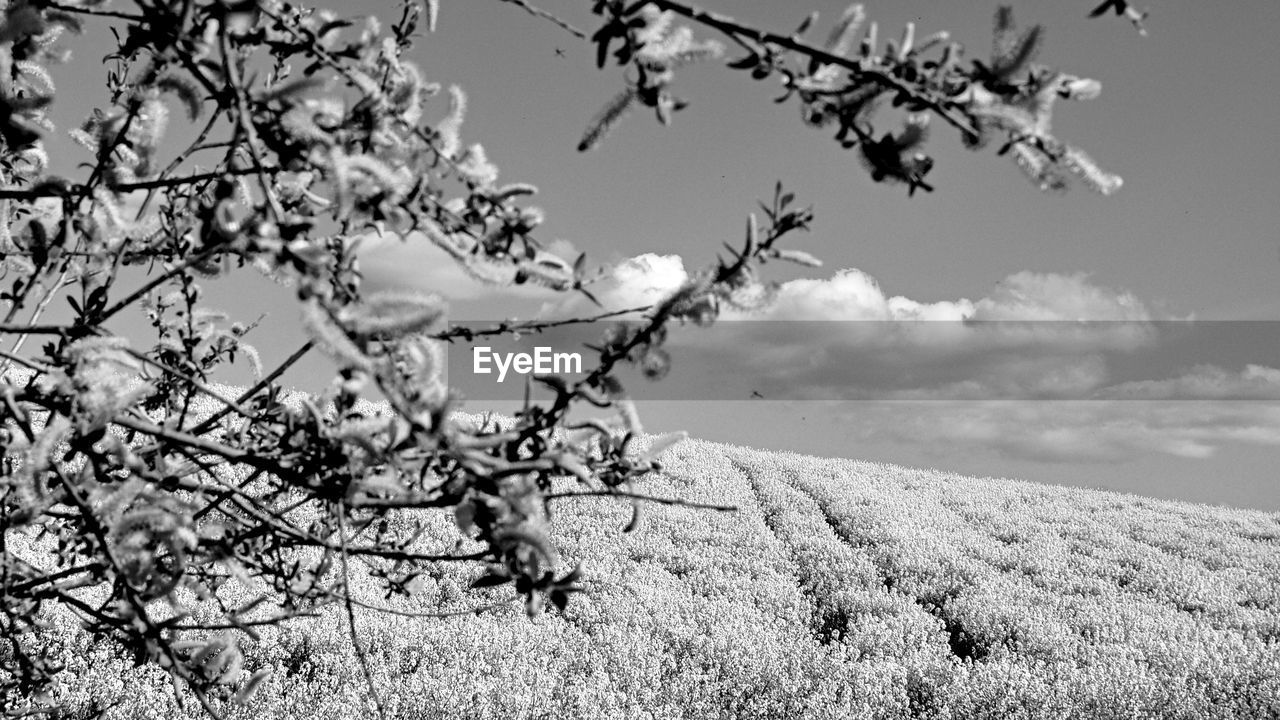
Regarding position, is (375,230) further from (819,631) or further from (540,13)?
(819,631)

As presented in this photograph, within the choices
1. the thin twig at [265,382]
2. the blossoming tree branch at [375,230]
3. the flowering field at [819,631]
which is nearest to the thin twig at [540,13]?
the blossoming tree branch at [375,230]

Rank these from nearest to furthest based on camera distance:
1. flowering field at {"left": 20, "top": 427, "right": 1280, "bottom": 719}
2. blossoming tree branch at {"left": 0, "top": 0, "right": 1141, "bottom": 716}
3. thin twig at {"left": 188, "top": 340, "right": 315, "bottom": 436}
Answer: blossoming tree branch at {"left": 0, "top": 0, "right": 1141, "bottom": 716}
thin twig at {"left": 188, "top": 340, "right": 315, "bottom": 436}
flowering field at {"left": 20, "top": 427, "right": 1280, "bottom": 719}

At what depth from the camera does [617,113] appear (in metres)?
1.43

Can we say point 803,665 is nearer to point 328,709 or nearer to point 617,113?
point 328,709

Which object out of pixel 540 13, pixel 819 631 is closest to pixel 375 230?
pixel 540 13

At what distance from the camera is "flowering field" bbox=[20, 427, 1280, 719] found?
541cm

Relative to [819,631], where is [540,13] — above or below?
above

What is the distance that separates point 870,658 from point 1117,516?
870 cm

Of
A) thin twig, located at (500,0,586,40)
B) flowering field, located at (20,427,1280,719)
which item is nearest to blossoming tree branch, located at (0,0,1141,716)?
thin twig, located at (500,0,586,40)

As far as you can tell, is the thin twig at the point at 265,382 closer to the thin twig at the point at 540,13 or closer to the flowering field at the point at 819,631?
the thin twig at the point at 540,13

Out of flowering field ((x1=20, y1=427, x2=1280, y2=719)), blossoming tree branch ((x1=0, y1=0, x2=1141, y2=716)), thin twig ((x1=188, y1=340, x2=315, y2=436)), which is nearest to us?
blossoming tree branch ((x1=0, y1=0, x2=1141, y2=716))

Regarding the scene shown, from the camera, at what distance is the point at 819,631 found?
756cm

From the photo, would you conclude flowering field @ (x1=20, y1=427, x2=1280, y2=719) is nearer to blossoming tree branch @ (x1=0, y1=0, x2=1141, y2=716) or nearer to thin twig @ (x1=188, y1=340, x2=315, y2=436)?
thin twig @ (x1=188, y1=340, x2=315, y2=436)

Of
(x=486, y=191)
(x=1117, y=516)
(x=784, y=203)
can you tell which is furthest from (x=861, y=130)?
(x=1117, y=516)
